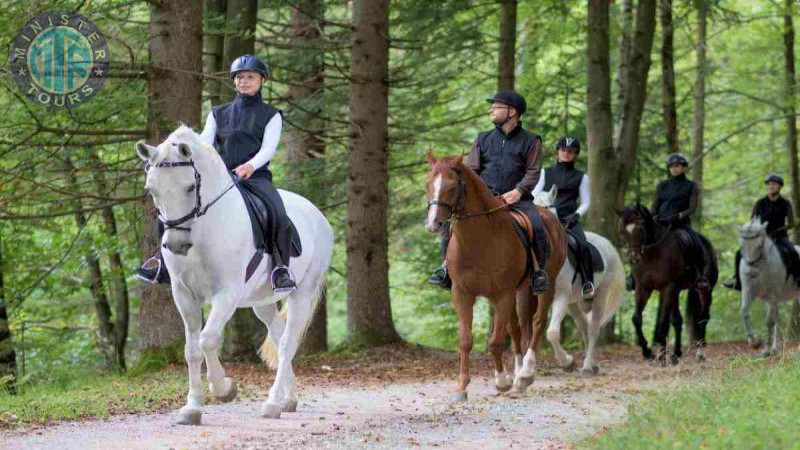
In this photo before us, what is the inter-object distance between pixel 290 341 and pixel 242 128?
2018mm

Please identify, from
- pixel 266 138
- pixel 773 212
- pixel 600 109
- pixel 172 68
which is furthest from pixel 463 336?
pixel 773 212

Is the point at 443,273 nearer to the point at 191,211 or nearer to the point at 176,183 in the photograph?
the point at 191,211

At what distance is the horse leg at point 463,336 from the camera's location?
11727mm

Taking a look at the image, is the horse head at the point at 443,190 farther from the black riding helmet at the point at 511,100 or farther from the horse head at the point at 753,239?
the horse head at the point at 753,239

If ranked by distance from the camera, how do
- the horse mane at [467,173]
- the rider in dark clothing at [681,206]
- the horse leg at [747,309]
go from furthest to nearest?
the horse leg at [747,309] < the rider in dark clothing at [681,206] < the horse mane at [467,173]

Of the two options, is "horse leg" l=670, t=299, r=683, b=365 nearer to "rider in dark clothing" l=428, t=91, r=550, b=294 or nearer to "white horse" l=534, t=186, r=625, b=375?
"white horse" l=534, t=186, r=625, b=375

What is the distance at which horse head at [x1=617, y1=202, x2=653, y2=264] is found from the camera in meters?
17.5

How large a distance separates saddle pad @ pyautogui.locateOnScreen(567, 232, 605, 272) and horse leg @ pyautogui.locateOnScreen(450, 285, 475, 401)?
3629 millimetres

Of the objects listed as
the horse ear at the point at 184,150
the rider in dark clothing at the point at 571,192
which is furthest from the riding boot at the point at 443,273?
the horse ear at the point at 184,150

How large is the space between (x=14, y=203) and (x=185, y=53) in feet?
9.35

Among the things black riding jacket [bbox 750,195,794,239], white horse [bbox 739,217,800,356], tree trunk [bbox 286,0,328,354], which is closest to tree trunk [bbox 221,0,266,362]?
tree trunk [bbox 286,0,328,354]

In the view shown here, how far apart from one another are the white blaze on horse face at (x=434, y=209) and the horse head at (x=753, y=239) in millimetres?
10569

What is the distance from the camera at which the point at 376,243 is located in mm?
18250

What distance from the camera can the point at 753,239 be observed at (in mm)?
20078
